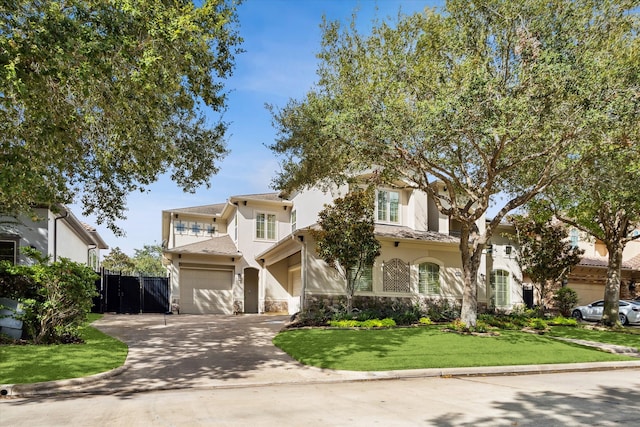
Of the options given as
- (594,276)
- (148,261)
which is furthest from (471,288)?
(148,261)

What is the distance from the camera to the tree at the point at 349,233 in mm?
16875

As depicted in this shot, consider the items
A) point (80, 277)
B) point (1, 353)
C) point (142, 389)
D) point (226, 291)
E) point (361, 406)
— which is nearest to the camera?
point (361, 406)

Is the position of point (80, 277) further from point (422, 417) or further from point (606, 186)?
point (606, 186)

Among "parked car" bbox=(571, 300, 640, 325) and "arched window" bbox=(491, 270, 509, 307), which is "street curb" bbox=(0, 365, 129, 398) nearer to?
"arched window" bbox=(491, 270, 509, 307)

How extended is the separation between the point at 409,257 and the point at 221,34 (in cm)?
1378

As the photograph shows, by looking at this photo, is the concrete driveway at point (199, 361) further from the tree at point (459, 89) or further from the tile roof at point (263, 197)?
the tile roof at point (263, 197)

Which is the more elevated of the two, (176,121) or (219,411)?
(176,121)

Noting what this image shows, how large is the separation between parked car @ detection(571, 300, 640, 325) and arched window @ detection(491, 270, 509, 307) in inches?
205

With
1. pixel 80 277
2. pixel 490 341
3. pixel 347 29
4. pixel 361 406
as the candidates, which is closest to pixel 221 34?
pixel 347 29

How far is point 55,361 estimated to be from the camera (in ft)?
29.7

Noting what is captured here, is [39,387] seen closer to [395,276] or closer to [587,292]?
[395,276]

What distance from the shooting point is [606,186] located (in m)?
15.5

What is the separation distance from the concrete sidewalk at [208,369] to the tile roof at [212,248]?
10.2 m

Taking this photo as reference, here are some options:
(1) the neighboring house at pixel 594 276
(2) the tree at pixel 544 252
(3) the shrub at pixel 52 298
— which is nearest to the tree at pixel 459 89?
(2) the tree at pixel 544 252
